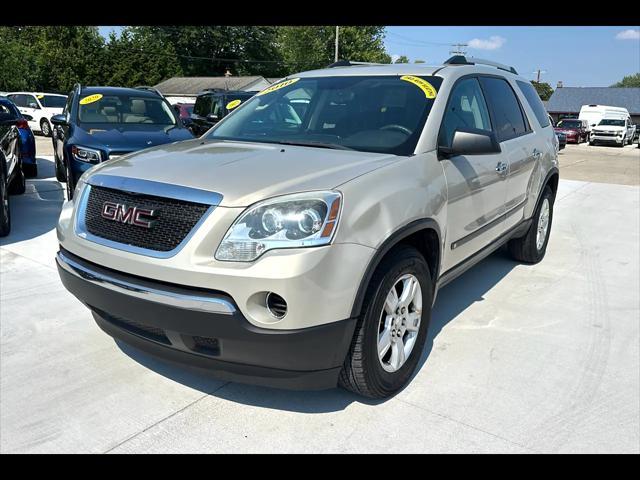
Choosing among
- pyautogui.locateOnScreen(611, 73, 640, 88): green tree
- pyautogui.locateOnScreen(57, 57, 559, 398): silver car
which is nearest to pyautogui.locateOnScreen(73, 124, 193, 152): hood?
pyautogui.locateOnScreen(57, 57, 559, 398): silver car

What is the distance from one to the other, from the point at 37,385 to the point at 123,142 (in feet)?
14.2

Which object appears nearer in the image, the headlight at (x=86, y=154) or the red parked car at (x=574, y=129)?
the headlight at (x=86, y=154)

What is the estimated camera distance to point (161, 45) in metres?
65.2

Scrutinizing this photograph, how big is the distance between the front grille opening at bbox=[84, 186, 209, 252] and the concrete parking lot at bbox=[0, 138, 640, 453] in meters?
0.66

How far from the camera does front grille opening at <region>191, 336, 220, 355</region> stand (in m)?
2.37

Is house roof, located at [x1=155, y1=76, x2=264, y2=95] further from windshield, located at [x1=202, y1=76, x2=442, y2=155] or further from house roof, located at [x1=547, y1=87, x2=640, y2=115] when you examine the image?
windshield, located at [x1=202, y1=76, x2=442, y2=155]

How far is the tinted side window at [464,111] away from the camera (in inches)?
132

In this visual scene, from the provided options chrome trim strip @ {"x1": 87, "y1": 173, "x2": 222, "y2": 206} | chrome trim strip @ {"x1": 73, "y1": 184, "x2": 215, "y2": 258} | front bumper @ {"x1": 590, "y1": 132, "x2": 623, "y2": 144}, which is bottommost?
front bumper @ {"x1": 590, "y1": 132, "x2": 623, "y2": 144}

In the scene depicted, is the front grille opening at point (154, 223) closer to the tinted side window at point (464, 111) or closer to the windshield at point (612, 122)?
the tinted side window at point (464, 111)

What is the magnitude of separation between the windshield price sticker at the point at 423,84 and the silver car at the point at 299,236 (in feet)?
0.04

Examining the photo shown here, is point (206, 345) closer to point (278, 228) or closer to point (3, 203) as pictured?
point (278, 228)

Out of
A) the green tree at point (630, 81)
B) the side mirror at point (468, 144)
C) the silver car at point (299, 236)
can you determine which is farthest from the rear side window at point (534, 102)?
the green tree at point (630, 81)

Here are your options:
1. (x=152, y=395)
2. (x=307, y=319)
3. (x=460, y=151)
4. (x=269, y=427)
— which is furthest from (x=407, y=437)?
(x=460, y=151)

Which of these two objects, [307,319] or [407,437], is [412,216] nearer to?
[307,319]
